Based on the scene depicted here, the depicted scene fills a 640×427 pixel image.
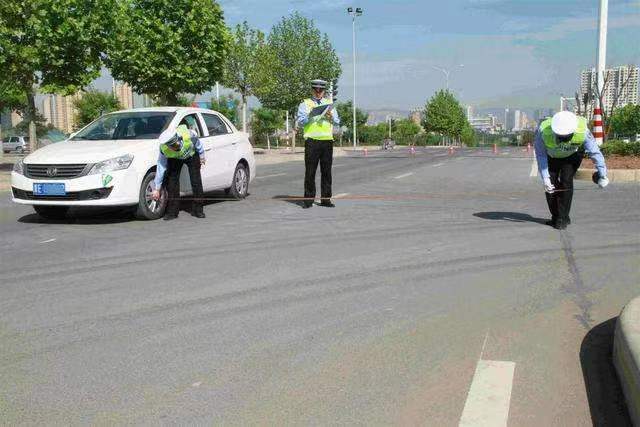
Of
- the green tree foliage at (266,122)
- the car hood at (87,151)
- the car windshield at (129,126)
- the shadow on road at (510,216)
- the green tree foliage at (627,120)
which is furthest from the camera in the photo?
Answer: the green tree foliage at (627,120)

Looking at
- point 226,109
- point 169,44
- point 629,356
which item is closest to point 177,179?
point 629,356

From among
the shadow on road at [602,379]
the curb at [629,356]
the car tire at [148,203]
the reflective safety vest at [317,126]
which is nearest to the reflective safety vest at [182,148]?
the car tire at [148,203]

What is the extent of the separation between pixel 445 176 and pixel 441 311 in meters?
13.5

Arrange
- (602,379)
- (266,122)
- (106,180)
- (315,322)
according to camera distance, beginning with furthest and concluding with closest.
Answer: (266,122)
(106,180)
(315,322)
(602,379)

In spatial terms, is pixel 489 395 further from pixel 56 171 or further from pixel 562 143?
pixel 56 171

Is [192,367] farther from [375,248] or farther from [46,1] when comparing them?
[46,1]

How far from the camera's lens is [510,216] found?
9.34 metres

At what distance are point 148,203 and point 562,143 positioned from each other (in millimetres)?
5314

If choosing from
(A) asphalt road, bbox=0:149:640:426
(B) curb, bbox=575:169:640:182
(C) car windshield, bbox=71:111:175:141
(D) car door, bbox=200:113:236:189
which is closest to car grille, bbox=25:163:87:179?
(A) asphalt road, bbox=0:149:640:426

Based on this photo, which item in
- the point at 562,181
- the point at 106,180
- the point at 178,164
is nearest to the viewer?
the point at 562,181

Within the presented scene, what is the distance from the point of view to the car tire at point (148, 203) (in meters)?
9.13

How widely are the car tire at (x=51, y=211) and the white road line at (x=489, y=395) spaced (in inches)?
300

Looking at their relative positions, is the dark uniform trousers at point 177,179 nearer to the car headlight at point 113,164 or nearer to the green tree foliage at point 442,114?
the car headlight at point 113,164

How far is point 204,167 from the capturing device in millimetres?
10289
